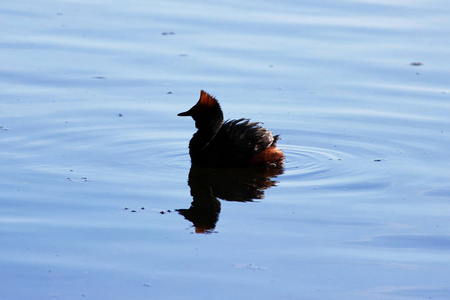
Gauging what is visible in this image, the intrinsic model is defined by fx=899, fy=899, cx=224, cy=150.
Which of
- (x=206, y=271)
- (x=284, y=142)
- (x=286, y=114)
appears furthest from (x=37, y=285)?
(x=286, y=114)

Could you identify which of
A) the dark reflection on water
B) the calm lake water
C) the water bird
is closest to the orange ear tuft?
the water bird

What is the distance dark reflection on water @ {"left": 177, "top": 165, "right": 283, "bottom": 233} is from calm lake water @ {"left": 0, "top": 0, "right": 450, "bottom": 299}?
33 mm

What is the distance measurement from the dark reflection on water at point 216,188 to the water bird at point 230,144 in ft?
0.31

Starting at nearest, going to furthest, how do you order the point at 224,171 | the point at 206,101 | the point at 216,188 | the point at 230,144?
the point at 216,188 < the point at 224,171 < the point at 230,144 < the point at 206,101

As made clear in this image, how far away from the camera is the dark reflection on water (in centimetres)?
743

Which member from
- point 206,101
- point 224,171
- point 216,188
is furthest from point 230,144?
point 216,188

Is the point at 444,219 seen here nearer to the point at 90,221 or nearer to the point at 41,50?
the point at 90,221

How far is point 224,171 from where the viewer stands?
9164 mm

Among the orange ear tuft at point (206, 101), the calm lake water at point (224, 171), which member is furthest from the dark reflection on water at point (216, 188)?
the orange ear tuft at point (206, 101)

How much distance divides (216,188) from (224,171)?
714 mm

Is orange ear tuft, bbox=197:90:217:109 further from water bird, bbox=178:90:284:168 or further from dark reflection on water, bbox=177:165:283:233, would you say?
dark reflection on water, bbox=177:165:283:233

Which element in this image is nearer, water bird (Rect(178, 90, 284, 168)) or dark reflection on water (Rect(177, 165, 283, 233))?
dark reflection on water (Rect(177, 165, 283, 233))

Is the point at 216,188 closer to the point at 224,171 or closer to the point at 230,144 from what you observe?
the point at 224,171

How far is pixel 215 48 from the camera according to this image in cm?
1333
